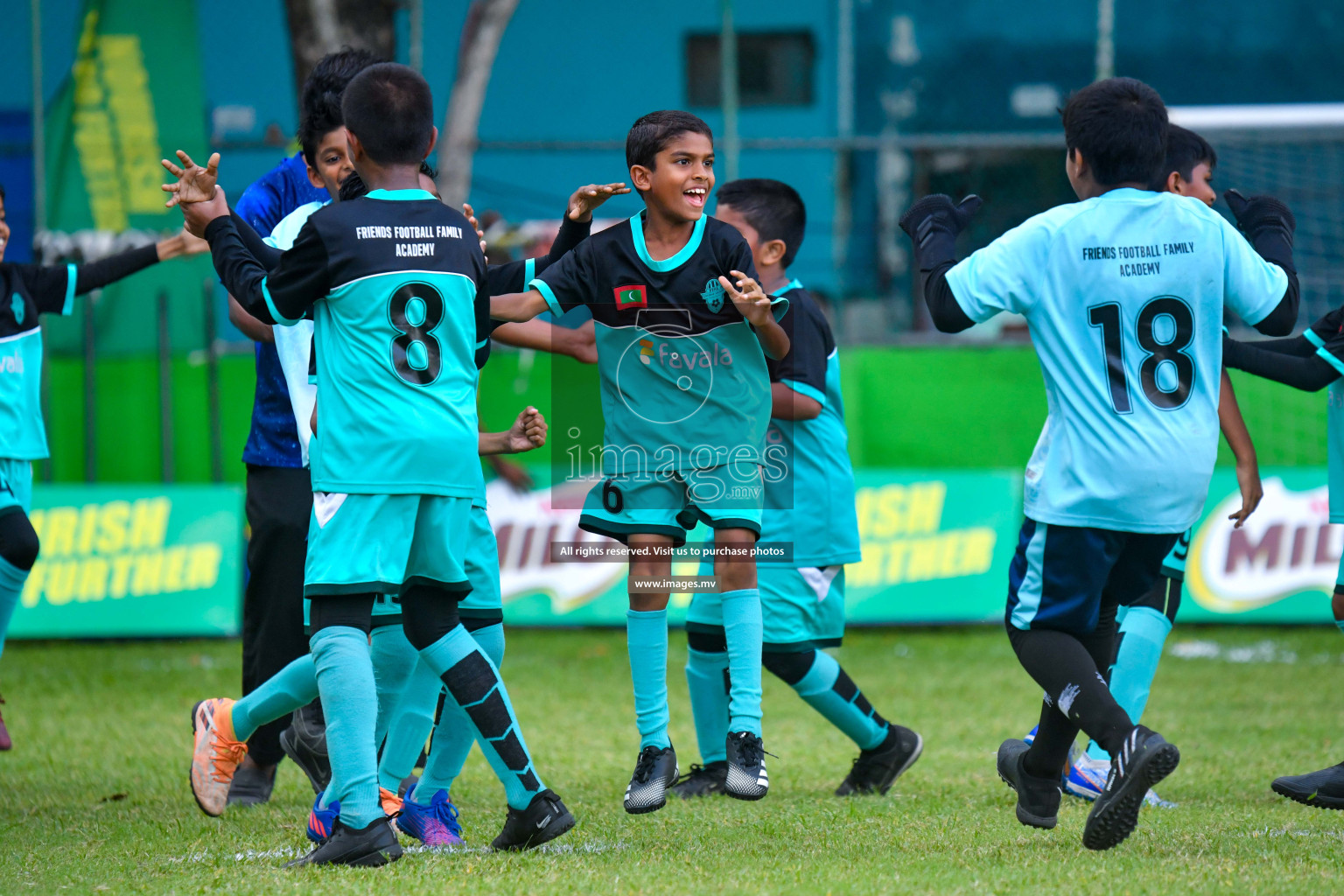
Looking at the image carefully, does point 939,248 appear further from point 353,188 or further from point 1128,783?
point 353,188

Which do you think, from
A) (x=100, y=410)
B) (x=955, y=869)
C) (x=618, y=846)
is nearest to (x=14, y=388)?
(x=618, y=846)

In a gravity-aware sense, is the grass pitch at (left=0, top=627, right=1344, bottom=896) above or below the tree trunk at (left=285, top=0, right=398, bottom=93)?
below

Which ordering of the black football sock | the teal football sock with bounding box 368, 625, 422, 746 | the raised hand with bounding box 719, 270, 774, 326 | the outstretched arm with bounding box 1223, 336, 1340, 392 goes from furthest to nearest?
the outstretched arm with bounding box 1223, 336, 1340, 392, the teal football sock with bounding box 368, 625, 422, 746, the raised hand with bounding box 719, 270, 774, 326, the black football sock

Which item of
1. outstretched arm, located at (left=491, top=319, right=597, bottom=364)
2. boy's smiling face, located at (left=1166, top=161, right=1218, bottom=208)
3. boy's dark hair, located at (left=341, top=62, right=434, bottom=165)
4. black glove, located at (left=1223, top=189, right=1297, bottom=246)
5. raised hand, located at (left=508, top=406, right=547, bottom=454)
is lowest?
raised hand, located at (left=508, top=406, right=547, bottom=454)

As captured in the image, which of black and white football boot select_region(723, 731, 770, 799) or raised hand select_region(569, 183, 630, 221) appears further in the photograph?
raised hand select_region(569, 183, 630, 221)

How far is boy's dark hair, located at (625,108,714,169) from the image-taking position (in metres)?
4.34

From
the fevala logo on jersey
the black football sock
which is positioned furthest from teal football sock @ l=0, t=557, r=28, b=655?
the fevala logo on jersey

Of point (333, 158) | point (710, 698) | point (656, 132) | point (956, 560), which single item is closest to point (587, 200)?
point (656, 132)

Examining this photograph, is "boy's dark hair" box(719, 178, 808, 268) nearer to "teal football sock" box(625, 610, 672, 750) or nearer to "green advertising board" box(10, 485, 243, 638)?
"teal football sock" box(625, 610, 672, 750)

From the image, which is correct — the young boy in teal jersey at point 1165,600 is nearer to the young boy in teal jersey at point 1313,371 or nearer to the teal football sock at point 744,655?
the young boy in teal jersey at point 1313,371

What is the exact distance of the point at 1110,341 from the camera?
3.80 metres

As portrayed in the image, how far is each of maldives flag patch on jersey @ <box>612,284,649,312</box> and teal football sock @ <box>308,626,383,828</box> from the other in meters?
1.23

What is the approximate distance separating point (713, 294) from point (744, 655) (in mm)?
1023

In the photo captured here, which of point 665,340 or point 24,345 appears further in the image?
point 24,345
